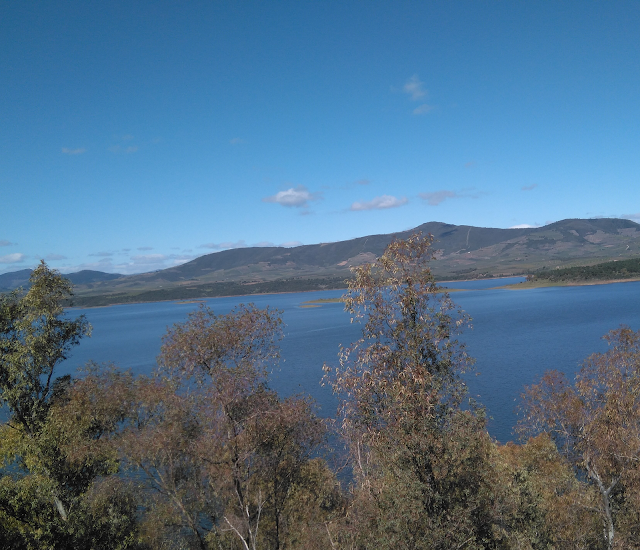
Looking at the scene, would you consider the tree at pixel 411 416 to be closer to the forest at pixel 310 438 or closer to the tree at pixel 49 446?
the forest at pixel 310 438

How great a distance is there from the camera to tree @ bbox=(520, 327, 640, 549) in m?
13.2

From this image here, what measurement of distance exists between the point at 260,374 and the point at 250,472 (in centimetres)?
307

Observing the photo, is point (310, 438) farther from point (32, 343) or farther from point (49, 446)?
point (32, 343)

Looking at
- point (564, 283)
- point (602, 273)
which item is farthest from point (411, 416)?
point (564, 283)

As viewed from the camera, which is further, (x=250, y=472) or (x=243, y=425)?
(x=250, y=472)

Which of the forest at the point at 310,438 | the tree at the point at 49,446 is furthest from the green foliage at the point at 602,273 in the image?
the tree at the point at 49,446

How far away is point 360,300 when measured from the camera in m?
9.70

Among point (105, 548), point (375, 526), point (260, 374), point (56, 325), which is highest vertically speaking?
point (56, 325)

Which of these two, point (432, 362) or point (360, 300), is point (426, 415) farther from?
point (360, 300)

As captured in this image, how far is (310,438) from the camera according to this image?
13781 millimetres

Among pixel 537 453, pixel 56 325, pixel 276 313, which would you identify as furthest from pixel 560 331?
pixel 56 325

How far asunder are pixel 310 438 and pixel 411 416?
5.94 m

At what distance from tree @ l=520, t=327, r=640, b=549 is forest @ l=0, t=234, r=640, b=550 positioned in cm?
7

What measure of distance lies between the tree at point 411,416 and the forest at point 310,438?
0.12ft
